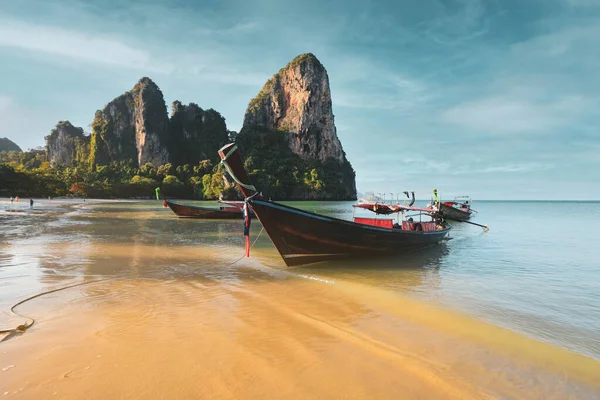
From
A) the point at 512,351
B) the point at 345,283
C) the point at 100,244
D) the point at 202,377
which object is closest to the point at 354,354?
the point at 202,377

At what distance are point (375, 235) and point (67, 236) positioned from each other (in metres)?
14.1

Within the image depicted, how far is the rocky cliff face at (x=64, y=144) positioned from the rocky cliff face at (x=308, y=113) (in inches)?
2434

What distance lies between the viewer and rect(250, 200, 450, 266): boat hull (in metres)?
8.99

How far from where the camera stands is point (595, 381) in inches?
151

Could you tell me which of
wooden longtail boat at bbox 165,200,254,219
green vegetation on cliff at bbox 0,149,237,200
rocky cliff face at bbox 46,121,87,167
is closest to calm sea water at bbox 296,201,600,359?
wooden longtail boat at bbox 165,200,254,219

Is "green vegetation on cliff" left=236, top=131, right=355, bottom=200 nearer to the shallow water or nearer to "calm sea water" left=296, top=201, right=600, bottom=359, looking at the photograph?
"calm sea water" left=296, top=201, right=600, bottom=359

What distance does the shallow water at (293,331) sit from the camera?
3.42 m

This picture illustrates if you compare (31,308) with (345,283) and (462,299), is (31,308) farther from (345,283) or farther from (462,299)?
(462,299)

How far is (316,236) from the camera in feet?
32.1

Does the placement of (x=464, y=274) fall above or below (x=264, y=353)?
below

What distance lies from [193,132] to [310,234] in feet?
385

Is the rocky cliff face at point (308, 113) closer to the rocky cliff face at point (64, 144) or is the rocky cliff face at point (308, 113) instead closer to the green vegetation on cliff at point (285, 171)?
the green vegetation on cliff at point (285, 171)

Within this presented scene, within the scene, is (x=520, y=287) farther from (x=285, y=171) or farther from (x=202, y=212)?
(x=285, y=171)

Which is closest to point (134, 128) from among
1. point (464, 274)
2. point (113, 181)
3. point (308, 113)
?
point (113, 181)
